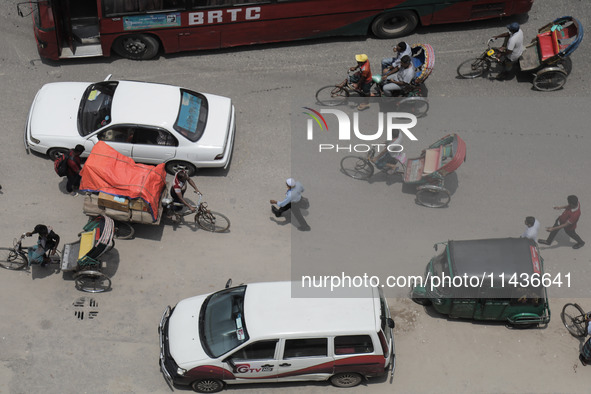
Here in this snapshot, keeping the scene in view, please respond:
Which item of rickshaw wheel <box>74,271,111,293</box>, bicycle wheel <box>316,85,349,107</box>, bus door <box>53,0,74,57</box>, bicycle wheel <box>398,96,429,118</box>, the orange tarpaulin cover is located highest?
bus door <box>53,0,74,57</box>

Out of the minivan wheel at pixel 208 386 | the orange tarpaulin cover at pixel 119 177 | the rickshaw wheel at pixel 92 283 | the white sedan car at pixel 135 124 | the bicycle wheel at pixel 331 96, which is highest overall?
the bicycle wheel at pixel 331 96

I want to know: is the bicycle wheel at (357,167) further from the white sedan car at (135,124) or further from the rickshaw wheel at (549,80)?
the rickshaw wheel at (549,80)

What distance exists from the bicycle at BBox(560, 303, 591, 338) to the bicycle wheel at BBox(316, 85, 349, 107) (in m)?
7.29

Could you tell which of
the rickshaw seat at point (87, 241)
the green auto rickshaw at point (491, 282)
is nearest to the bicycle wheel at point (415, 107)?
the green auto rickshaw at point (491, 282)

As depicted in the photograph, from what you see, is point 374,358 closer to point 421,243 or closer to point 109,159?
point 421,243

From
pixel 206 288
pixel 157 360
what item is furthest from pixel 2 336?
pixel 206 288

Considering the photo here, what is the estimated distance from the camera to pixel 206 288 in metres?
13.5

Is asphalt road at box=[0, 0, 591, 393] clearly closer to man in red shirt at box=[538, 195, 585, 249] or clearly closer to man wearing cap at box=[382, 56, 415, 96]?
man in red shirt at box=[538, 195, 585, 249]

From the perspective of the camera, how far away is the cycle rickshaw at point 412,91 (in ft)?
53.5

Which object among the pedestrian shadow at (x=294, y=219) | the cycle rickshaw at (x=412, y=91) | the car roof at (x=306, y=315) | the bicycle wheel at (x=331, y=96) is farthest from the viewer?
the bicycle wheel at (x=331, y=96)

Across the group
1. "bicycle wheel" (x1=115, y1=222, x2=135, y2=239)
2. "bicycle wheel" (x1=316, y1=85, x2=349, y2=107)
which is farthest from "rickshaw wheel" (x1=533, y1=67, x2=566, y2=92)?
"bicycle wheel" (x1=115, y1=222, x2=135, y2=239)

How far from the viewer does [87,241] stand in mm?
12922

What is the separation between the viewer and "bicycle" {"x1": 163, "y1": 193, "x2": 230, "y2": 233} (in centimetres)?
1401

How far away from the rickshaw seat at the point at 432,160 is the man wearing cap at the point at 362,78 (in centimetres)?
261
